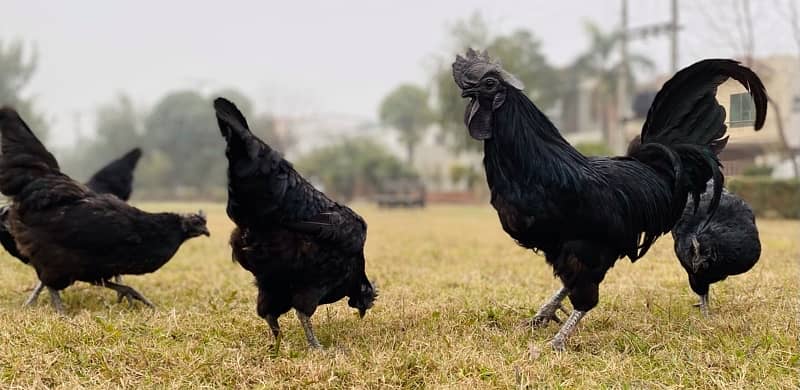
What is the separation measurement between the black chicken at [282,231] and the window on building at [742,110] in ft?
9.21

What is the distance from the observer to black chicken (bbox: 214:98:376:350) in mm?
3146

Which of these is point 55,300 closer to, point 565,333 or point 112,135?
point 565,333

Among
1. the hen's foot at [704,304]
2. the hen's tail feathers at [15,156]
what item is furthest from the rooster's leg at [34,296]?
the hen's foot at [704,304]

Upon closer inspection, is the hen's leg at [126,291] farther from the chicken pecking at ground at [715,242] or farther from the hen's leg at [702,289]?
the hen's leg at [702,289]

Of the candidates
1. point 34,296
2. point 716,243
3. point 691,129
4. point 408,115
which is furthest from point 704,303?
point 408,115

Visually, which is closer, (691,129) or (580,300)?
(580,300)

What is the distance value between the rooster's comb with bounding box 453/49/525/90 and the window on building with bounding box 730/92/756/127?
1607 mm

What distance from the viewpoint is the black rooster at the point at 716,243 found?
4.29 m

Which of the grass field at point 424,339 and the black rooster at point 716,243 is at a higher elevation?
the black rooster at point 716,243

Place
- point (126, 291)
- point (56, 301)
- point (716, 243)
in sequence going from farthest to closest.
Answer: point (126, 291) → point (56, 301) → point (716, 243)

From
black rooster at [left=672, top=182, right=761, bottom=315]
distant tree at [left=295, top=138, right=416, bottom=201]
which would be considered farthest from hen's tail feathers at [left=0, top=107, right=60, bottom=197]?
distant tree at [left=295, top=138, right=416, bottom=201]

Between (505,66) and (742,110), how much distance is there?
83.1 ft

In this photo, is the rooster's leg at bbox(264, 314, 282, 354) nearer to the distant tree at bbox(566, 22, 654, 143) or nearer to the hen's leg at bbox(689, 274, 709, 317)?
the hen's leg at bbox(689, 274, 709, 317)

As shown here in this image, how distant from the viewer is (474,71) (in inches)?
143
